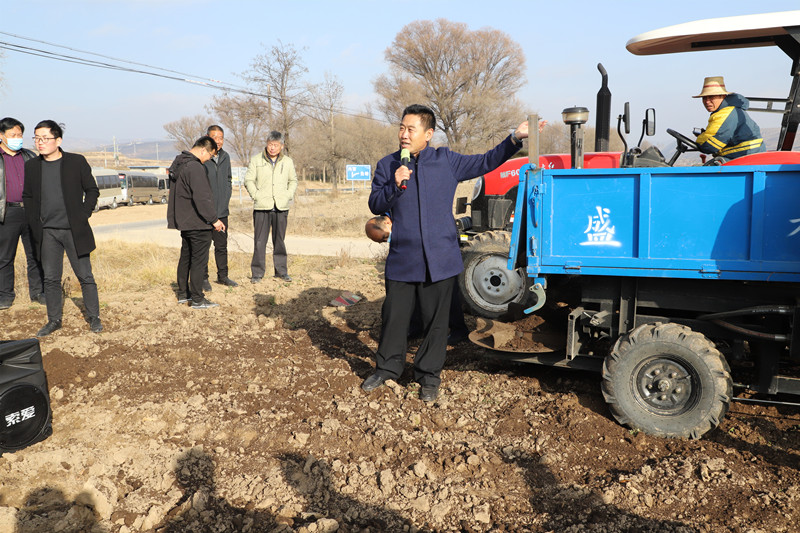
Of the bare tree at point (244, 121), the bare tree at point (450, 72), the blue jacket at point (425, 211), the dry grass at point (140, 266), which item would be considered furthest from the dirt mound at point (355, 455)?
the bare tree at point (450, 72)

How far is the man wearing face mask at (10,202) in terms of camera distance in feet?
23.2

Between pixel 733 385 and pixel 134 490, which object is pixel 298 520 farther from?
pixel 733 385

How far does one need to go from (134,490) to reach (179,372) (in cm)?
207

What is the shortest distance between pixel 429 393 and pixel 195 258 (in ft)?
12.8

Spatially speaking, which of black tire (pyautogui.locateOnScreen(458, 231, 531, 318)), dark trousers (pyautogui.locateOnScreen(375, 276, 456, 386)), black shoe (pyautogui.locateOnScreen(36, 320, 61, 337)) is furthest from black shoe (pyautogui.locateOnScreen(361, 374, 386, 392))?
black shoe (pyautogui.locateOnScreen(36, 320, 61, 337))

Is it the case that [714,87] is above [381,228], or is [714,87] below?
above

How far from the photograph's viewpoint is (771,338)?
3736 millimetres

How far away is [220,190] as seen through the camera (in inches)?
334

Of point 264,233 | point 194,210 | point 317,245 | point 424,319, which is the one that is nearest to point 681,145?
point 424,319

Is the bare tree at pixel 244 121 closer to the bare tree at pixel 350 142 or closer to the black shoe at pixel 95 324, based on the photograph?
the bare tree at pixel 350 142

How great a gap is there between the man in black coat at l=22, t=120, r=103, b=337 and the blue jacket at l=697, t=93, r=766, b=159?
5617 millimetres

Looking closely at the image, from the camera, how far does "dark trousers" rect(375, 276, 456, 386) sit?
466cm

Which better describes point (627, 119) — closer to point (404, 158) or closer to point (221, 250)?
point (404, 158)

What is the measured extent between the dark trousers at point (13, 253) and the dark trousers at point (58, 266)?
4.70 ft
